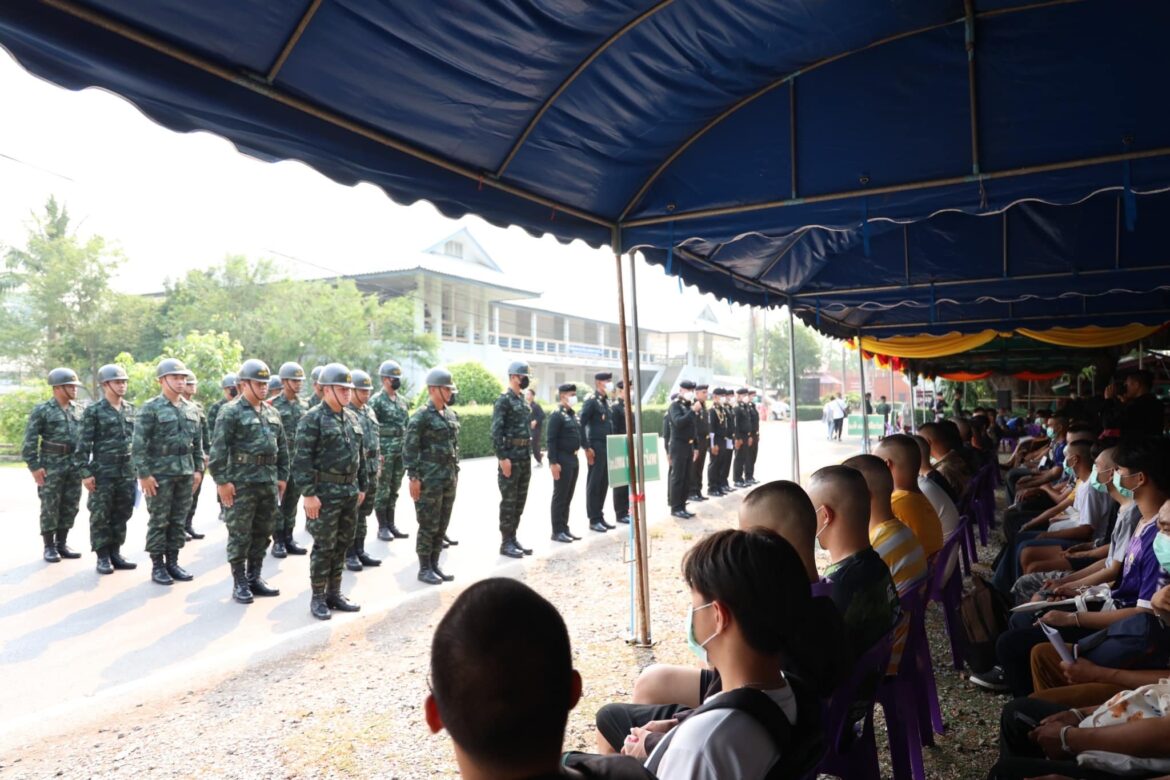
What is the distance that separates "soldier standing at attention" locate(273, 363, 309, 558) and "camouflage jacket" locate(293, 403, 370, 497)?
1.55 m

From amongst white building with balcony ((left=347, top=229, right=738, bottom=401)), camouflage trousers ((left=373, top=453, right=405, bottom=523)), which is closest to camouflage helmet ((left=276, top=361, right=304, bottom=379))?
camouflage trousers ((left=373, top=453, right=405, bottom=523))

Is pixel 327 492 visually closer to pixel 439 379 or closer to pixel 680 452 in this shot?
pixel 439 379

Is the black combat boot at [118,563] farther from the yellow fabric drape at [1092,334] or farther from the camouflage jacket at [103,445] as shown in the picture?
the yellow fabric drape at [1092,334]

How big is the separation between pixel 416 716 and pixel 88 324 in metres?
28.9

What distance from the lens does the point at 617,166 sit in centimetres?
402

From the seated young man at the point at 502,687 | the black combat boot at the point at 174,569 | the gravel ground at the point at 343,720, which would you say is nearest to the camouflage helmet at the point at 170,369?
the black combat boot at the point at 174,569

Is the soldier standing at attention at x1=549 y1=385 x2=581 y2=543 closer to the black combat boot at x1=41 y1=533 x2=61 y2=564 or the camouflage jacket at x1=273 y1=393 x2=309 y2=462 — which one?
the camouflage jacket at x1=273 y1=393 x2=309 y2=462

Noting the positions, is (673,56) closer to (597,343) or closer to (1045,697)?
(1045,697)

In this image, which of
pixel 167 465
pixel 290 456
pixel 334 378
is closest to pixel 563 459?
pixel 290 456

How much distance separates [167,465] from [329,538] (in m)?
2.42

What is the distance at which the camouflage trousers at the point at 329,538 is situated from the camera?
5.51 meters

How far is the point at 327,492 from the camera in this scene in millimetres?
5586

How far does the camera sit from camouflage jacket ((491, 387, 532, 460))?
26.0 ft

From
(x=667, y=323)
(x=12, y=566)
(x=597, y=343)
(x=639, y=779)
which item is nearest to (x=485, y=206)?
(x=639, y=779)
